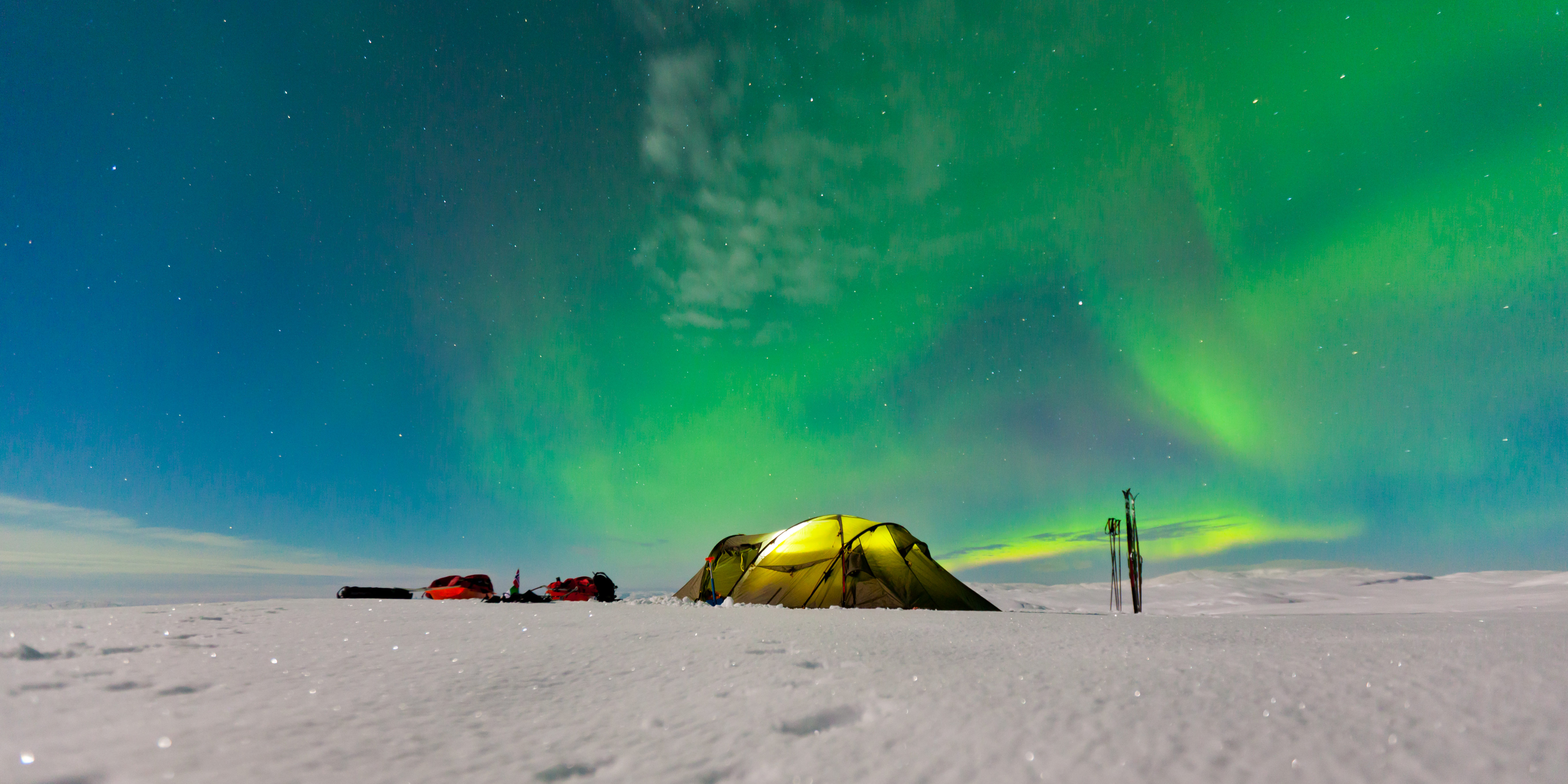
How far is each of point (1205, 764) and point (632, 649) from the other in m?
2.84

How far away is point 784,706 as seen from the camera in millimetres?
2158

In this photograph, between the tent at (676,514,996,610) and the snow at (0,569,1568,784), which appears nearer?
the snow at (0,569,1568,784)

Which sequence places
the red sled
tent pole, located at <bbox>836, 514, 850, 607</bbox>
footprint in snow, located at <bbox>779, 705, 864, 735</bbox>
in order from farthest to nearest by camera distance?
A: the red sled < tent pole, located at <bbox>836, 514, 850, 607</bbox> < footprint in snow, located at <bbox>779, 705, 864, 735</bbox>

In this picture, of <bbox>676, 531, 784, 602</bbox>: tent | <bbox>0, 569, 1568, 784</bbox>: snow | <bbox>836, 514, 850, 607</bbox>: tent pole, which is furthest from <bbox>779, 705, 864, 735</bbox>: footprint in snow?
<bbox>676, 531, 784, 602</bbox>: tent

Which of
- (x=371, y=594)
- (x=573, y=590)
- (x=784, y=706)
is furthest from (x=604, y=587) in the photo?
(x=784, y=706)

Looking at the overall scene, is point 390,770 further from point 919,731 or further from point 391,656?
point 391,656

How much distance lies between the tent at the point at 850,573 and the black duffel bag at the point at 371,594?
6311 mm

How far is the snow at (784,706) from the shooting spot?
1.52 metres

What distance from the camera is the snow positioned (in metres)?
1.52

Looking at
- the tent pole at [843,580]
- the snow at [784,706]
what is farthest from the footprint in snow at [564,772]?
the tent pole at [843,580]

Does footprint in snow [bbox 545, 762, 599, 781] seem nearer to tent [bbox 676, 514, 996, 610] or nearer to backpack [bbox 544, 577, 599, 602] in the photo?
tent [bbox 676, 514, 996, 610]

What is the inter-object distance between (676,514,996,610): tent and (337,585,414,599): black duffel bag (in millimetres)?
6311

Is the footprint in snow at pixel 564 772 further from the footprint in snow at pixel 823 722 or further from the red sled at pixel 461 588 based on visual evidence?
the red sled at pixel 461 588

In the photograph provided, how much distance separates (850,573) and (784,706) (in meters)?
8.73
